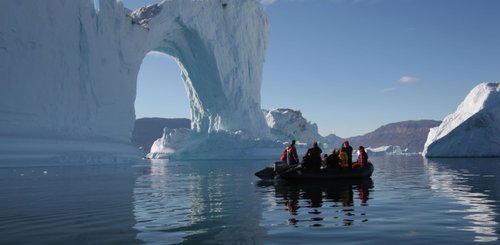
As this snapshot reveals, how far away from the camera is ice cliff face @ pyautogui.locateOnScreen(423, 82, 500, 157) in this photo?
146 ft

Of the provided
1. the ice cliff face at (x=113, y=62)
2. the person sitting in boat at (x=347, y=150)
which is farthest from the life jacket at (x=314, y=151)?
the ice cliff face at (x=113, y=62)

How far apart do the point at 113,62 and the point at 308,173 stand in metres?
23.8

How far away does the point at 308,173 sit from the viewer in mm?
13781

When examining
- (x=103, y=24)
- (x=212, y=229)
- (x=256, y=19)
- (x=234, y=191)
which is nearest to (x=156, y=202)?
(x=234, y=191)

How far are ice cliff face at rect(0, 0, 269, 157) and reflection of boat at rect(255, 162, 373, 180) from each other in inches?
647

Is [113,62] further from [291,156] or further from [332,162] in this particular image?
[332,162]

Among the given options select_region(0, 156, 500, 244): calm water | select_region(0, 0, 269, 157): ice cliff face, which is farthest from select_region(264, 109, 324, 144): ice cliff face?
select_region(0, 156, 500, 244): calm water

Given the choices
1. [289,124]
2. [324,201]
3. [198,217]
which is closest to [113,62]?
[324,201]

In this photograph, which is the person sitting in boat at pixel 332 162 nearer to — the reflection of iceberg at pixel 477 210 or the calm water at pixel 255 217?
the calm water at pixel 255 217

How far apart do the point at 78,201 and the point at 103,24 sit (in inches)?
1014

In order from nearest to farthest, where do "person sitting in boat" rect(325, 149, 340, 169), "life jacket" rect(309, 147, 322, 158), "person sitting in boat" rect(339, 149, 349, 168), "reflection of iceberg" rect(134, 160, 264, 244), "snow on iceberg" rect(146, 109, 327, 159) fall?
"reflection of iceberg" rect(134, 160, 264, 244) → "life jacket" rect(309, 147, 322, 158) → "person sitting in boat" rect(325, 149, 340, 169) → "person sitting in boat" rect(339, 149, 349, 168) → "snow on iceberg" rect(146, 109, 327, 159)

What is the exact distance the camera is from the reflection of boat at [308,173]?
13.8m

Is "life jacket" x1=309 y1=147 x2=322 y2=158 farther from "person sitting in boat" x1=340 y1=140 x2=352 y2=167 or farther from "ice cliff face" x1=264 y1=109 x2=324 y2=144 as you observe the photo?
"ice cliff face" x1=264 y1=109 x2=324 y2=144

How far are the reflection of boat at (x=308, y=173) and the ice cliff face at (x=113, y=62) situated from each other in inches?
647
